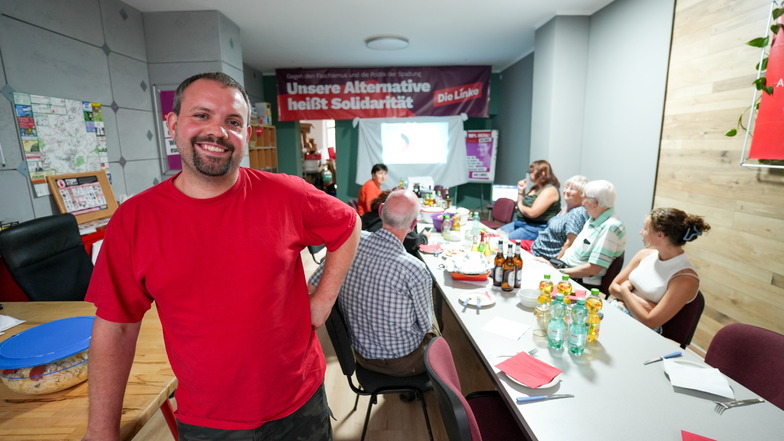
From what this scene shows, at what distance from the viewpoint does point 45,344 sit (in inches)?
40.8

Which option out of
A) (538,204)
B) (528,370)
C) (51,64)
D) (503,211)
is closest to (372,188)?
(503,211)

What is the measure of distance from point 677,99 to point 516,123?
3.61 m

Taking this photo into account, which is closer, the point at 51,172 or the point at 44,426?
the point at 44,426

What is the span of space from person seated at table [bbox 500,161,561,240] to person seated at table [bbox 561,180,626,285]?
42.1 inches

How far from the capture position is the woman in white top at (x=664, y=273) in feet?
5.52

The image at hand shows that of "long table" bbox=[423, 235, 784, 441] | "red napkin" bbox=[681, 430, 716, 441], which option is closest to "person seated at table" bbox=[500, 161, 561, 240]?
"long table" bbox=[423, 235, 784, 441]

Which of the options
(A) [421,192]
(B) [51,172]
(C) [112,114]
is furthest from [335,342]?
(A) [421,192]

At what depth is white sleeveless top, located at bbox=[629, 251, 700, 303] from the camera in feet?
5.75

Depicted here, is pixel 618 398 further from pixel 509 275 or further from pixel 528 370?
pixel 509 275

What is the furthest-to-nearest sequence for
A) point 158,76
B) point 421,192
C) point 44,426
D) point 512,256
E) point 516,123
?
1. point 516,123
2. point 421,192
3. point 158,76
4. point 512,256
5. point 44,426

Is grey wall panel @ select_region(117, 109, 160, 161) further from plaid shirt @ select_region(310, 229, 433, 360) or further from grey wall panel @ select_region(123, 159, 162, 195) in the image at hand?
plaid shirt @ select_region(310, 229, 433, 360)

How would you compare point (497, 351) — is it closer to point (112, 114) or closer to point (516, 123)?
point (112, 114)

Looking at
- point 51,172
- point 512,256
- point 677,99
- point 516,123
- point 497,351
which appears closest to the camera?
point 497,351

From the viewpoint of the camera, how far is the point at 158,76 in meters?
3.79
